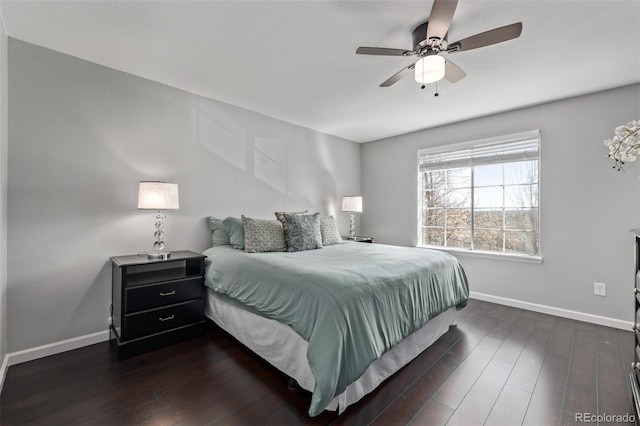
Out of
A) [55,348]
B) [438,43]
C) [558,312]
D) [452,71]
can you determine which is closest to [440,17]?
[438,43]

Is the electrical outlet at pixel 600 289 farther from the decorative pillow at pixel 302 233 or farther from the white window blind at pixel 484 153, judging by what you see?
the decorative pillow at pixel 302 233

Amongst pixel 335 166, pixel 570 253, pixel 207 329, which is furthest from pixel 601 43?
pixel 207 329

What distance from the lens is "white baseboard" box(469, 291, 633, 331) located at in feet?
9.51

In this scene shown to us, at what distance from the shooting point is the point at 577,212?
316 cm

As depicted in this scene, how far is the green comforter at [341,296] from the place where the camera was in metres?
1.54

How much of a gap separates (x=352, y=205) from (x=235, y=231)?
7.34ft

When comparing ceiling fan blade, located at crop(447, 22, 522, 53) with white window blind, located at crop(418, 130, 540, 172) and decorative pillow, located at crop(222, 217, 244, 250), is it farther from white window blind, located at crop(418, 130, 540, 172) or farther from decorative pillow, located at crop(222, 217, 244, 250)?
decorative pillow, located at crop(222, 217, 244, 250)

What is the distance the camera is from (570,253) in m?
3.20

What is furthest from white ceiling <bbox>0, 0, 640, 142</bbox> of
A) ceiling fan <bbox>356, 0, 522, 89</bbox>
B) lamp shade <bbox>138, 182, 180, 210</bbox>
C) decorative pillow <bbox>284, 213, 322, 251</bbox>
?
decorative pillow <bbox>284, 213, 322, 251</bbox>

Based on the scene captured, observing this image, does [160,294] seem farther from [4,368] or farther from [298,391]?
[298,391]

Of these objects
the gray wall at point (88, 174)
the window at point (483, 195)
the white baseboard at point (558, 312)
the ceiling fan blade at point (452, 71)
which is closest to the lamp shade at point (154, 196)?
the gray wall at point (88, 174)

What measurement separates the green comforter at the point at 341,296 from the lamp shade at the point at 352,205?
192cm

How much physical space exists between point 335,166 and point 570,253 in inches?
133
